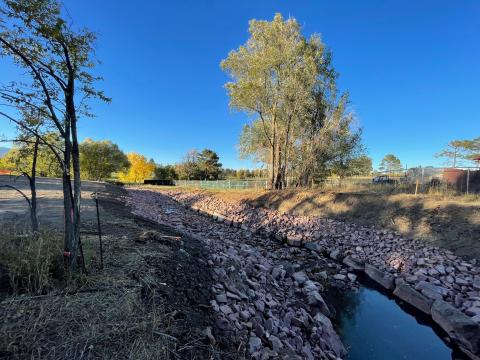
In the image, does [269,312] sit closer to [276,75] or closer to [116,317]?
[116,317]

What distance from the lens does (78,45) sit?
11.0 feet

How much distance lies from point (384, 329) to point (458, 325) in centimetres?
124

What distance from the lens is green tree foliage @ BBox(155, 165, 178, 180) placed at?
2891 inches

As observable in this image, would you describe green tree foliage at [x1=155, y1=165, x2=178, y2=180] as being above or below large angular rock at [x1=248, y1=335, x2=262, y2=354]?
above

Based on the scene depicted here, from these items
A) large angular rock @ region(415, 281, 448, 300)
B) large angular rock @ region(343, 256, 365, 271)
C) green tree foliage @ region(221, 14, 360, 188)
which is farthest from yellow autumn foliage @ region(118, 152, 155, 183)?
large angular rock @ region(415, 281, 448, 300)

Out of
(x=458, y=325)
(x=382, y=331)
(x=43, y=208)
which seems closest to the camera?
(x=458, y=325)

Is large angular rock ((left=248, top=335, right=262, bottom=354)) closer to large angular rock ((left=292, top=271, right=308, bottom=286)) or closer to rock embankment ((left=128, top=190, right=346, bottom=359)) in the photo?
rock embankment ((left=128, top=190, right=346, bottom=359))

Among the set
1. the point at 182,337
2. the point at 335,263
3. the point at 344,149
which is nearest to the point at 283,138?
the point at 344,149

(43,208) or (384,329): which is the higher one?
(43,208)

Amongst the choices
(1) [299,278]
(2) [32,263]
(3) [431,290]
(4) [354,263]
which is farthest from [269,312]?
(4) [354,263]

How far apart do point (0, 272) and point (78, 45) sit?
9.79ft

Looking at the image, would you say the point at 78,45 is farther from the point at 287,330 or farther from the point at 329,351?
the point at 329,351

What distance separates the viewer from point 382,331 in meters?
5.20

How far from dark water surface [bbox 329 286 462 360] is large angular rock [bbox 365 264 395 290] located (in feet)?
1.41
